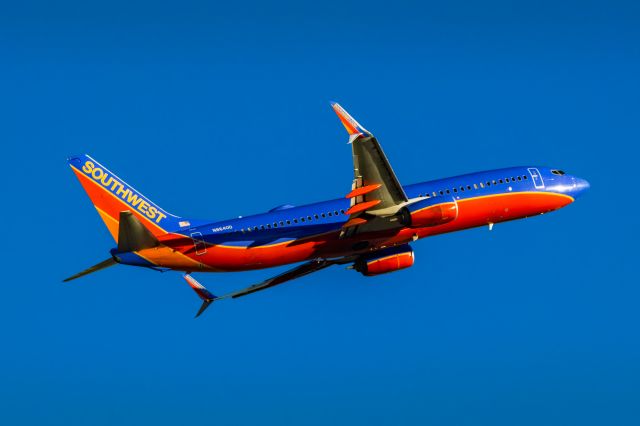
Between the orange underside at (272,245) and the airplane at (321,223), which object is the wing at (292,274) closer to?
the airplane at (321,223)

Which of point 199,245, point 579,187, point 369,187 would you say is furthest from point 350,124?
point 579,187

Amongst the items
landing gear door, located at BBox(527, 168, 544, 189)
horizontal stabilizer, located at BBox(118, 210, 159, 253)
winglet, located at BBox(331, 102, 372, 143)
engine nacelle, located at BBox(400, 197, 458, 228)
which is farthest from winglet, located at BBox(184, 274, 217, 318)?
landing gear door, located at BBox(527, 168, 544, 189)

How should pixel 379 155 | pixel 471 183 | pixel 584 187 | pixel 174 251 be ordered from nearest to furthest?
pixel 379 155
pixel 174 251
pixel 471 183
pixel 584 187

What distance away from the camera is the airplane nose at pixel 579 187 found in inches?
3135

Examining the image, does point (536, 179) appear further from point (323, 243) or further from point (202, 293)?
point (202, 293)

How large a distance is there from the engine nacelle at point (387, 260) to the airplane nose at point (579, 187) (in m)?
13.3

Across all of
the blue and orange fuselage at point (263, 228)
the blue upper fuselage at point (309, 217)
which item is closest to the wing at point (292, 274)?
the blue and orange fuselage at point (263, 228)

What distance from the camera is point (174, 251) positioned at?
6981 cm

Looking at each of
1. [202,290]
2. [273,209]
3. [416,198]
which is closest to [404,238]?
[416,198]

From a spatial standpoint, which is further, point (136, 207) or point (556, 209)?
point (556, 209)

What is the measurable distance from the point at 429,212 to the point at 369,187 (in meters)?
6.01

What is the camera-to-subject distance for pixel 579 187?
262 ft

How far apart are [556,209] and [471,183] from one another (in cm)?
788

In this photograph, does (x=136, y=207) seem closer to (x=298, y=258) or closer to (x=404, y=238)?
(x=298, y=258)
